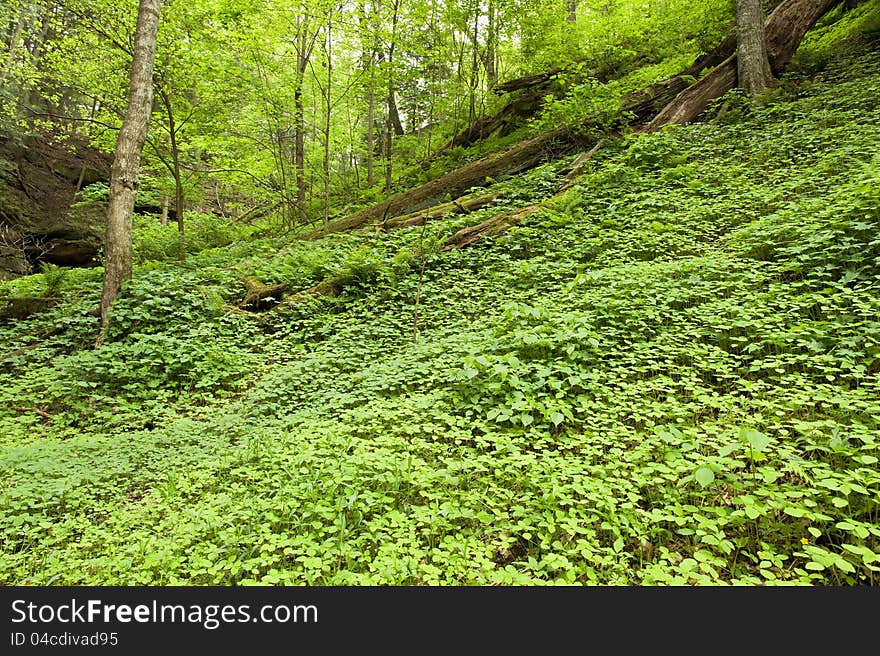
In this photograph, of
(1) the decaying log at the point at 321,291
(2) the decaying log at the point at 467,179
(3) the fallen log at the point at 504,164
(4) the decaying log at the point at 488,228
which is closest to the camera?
(1) the decaying log at the point at 321,291

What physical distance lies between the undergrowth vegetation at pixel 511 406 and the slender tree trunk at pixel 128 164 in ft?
1.61

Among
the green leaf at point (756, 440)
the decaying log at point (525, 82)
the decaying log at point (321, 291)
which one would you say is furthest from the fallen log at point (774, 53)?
the green leaf at point (756, 440)

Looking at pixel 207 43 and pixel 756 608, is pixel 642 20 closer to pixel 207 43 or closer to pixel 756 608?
pixel 207 43

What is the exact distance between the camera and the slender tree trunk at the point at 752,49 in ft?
32.0

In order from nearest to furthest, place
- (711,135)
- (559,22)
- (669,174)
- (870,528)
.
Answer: (870,528) → (669,174) → (711,135) → (559,22)

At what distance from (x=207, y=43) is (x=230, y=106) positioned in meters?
2.00

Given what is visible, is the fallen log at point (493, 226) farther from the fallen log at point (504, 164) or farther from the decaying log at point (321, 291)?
the fallen log at point (504, 164)

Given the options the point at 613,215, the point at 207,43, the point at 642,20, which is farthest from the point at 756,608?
the point at 642,20

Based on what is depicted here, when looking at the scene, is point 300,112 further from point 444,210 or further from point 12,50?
point 12,50

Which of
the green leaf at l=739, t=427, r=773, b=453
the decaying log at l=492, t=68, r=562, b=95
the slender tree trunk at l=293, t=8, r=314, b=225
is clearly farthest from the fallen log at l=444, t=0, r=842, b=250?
the slender tree trunk at l=293, t=8, r=314, b=225

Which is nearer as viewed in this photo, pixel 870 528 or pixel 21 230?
pixel 870 528

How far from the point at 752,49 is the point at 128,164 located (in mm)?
13582

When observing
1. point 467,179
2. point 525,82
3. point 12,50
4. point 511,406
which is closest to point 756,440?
point 511,406

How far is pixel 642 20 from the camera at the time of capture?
14.7m
